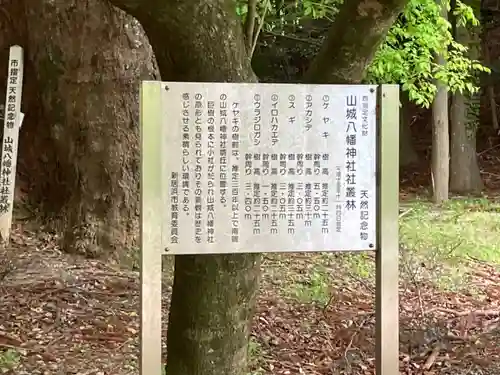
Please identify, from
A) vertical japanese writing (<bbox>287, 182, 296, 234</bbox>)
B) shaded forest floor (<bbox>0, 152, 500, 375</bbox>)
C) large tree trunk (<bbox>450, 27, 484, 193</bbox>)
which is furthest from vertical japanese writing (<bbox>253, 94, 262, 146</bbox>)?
large tree trunk (<bbox>450, 27, 484, 193</bbox>)

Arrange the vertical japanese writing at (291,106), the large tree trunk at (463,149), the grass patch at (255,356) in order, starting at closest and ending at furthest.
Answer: the vertical japanese writing at (291,106)
the grass patch at (255,356)
the large tree trunk at (463,149)

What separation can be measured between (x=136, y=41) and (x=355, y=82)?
3380 millimetres

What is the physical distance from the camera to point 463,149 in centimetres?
1382

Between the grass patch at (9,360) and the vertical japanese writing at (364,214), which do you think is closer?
the vertical japanese writing at (364,214)

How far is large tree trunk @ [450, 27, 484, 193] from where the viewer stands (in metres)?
13.7

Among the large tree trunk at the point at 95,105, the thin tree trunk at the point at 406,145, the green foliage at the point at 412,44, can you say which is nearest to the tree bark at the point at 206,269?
the large tree trunk at the point at 95,105

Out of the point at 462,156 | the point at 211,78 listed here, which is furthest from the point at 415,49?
the point at 462,156

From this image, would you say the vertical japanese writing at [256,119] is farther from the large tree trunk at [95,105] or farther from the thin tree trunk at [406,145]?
the thin tree trunk at [406,145]

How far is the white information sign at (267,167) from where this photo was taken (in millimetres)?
2957

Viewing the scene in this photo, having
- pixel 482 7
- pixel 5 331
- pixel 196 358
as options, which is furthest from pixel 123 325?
pixel 482 7

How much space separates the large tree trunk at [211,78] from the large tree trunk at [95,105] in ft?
10.0

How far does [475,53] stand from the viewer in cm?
1357

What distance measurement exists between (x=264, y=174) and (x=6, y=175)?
428 cm

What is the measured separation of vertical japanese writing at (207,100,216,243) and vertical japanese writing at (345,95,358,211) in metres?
0.56
